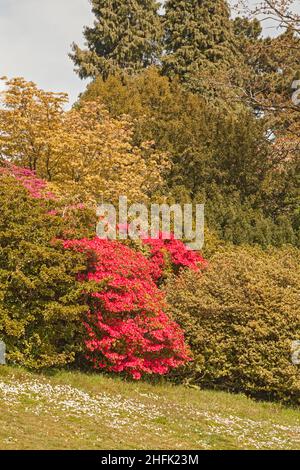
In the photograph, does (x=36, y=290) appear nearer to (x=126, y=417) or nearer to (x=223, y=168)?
(x=126, y=417)

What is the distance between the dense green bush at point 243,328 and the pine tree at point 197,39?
20821 mm

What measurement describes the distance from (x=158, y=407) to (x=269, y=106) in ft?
47.8

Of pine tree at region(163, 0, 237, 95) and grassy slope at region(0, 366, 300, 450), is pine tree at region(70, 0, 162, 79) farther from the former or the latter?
grassy slope at region(0, 366, 300, 450)

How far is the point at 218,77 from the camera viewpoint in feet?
77.8

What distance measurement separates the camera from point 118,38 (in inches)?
1346

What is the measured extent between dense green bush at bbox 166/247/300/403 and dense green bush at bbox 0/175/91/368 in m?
2.47

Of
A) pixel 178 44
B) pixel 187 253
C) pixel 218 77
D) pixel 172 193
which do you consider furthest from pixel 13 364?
pixel 178 44

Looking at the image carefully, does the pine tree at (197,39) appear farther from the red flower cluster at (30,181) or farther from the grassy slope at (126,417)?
the grassy slope at (126,417)

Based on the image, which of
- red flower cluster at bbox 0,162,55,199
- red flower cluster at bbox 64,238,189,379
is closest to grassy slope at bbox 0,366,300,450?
red flower cluster at bbox 64,238,189,379

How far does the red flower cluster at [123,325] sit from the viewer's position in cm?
1127

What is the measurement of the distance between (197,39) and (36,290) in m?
24.8

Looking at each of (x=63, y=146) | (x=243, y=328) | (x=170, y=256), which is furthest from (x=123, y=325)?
(x=63, y=146)

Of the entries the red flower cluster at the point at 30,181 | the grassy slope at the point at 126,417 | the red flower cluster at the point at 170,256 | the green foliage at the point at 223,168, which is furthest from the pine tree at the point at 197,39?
the grassy slope at the point at 126,417

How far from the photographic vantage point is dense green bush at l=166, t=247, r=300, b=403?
1184cm
